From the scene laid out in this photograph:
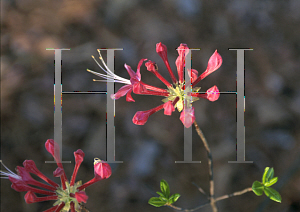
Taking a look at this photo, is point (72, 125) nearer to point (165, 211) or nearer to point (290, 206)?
point (165, 211)

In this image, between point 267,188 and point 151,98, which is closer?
point 267,188

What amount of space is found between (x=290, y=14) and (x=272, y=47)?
0.17m

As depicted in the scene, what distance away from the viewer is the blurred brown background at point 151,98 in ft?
3.66

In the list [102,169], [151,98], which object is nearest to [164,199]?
[102,169]

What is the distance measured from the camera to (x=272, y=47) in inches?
45.8

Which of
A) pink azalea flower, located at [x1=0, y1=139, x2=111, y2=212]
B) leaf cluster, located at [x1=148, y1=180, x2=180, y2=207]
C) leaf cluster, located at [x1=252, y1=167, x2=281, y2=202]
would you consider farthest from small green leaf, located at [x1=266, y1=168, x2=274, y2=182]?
pink azalea flower, located at [x1=0, y1=139, x2=111, y2=212]

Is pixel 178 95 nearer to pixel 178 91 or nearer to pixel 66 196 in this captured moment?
pixel 178 91

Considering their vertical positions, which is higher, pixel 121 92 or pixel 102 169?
pixel 121 92

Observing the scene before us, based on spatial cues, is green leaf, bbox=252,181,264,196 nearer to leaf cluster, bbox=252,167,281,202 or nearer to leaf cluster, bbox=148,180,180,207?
leaf cluster, bbox=252,167,281,202

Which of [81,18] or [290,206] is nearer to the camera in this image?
[290,206]

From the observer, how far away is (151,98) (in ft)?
3.67

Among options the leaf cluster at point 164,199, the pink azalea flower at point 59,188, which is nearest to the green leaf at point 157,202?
the leaf cluster at point 164,199

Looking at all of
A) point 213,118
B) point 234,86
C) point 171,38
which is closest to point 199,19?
point 171,38

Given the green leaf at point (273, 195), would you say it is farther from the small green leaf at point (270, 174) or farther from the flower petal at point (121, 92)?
the flower petal at point (121, 92)
